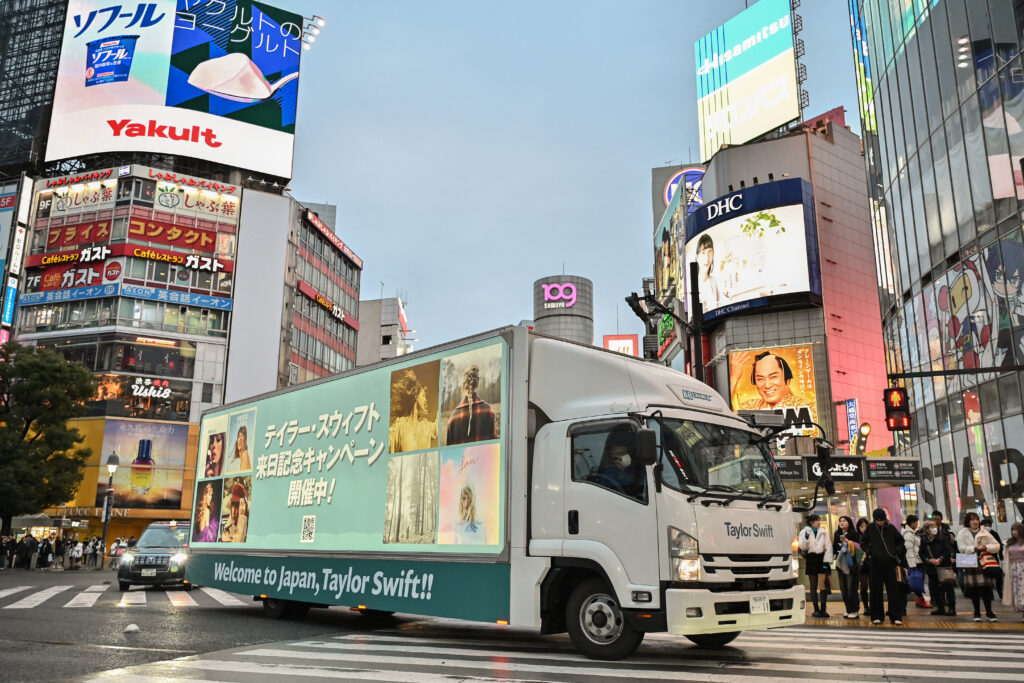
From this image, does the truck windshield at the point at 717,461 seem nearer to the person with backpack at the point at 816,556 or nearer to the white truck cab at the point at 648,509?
the white truck cab at the point at 648,509

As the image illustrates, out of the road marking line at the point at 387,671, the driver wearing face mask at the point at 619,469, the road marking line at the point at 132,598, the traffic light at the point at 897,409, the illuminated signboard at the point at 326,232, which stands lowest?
the road marking line at the point at 132,598

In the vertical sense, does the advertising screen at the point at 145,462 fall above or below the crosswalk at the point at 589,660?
above

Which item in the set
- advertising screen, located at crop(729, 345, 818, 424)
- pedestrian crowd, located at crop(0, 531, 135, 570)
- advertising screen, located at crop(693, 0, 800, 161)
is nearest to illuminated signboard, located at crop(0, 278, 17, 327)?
pedestrian crowd, located at crop(0, 531, 135, 570)

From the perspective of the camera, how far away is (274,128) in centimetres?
6612

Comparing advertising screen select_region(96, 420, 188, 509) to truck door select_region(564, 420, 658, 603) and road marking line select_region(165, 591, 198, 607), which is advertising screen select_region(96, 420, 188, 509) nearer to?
road marking line select_region(165, 591, 198, 607)

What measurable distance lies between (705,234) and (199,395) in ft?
127

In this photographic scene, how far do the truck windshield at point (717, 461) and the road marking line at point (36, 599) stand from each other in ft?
43.2

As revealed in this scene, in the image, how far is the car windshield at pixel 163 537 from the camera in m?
20.9

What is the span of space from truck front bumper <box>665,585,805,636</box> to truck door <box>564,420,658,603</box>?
326mm

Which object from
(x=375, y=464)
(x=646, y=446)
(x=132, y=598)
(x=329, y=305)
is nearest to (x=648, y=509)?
(x=646, y=446)

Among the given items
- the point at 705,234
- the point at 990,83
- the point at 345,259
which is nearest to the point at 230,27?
the point at 345,259

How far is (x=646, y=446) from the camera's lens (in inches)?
318

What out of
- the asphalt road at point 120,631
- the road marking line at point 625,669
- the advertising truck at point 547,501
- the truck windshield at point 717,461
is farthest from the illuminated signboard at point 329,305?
the truck windshield at point 717,461

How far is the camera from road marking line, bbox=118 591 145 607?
52.7ft
